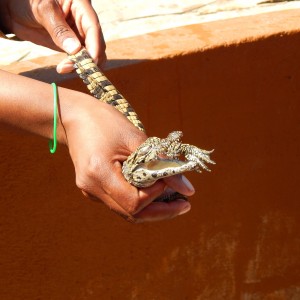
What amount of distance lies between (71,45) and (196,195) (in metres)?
0.91

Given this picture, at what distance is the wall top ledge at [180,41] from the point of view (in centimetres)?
303

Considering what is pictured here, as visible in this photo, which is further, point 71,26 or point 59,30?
point 71,26

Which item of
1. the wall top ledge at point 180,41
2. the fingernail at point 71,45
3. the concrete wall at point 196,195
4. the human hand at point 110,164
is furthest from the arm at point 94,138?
the wall top ledge at point 180,41

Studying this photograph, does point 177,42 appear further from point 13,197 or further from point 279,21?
point 13,197

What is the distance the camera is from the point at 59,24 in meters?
2.71

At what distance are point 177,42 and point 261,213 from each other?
2.61 feet

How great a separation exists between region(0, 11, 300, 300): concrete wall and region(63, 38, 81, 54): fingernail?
24 centimetres

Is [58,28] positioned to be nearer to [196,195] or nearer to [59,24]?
[59,24]

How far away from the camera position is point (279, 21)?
135 inches

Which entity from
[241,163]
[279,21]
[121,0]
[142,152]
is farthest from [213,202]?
[121,0]

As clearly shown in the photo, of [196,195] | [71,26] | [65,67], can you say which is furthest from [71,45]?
[196,195]

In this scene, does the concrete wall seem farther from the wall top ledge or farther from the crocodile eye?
the crocodile eye

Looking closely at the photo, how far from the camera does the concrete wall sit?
9.75ft

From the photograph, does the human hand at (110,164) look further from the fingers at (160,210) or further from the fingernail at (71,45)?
the fingernail at (71,45)
